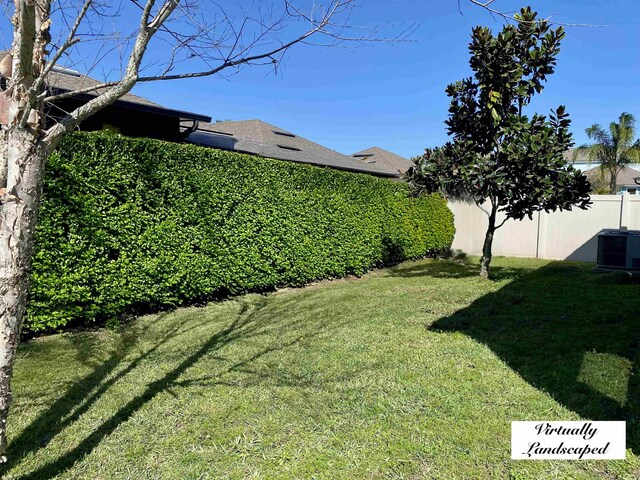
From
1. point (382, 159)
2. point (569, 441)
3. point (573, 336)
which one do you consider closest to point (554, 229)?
point (573, 336)

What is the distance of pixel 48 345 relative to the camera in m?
4.80

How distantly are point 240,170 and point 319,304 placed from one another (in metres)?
2.72

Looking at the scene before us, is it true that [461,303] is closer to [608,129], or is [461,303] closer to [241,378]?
[241,378]

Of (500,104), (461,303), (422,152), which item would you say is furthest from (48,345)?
(500,104)

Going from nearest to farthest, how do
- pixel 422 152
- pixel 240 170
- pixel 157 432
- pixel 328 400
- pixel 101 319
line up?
pixel 157 432 → pixel 328 400 → pixel 101 319 → pixel 240 170 → pixel 422 152

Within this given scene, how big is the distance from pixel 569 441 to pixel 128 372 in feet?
12.1

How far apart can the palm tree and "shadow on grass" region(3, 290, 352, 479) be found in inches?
1076

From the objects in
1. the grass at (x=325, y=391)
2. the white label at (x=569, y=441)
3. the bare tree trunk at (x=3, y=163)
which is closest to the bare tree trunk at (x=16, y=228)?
the bare tree trunk at (x=3, y=163)

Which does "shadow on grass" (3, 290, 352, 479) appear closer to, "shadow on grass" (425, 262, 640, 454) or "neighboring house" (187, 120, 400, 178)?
"shadow on grass" (425, 262, 640, 454)

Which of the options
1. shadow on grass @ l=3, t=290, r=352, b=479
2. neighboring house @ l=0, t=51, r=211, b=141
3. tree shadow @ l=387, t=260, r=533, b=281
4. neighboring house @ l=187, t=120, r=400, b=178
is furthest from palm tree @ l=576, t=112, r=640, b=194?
shadow on grass @ l=3, t=290, r=352, b=479

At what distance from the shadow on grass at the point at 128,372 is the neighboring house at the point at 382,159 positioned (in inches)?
774

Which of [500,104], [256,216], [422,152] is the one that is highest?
[500,104]

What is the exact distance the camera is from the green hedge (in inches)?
201

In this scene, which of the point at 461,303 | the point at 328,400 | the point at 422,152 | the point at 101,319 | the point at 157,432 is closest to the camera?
the point at 157,432
